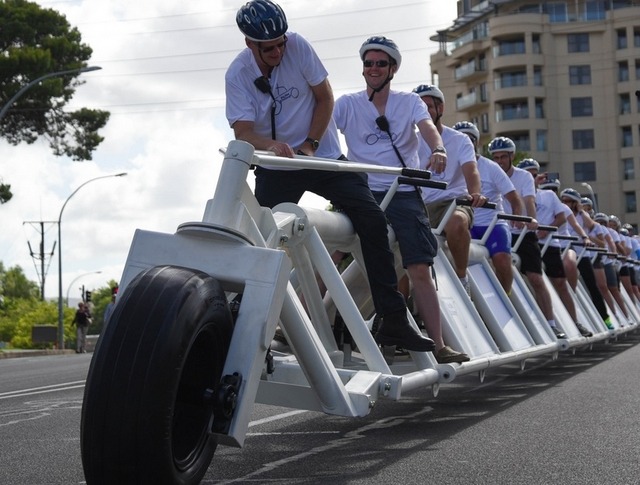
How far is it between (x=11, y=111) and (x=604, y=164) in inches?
2658

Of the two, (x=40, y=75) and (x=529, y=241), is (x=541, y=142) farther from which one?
(x=529, y=241)

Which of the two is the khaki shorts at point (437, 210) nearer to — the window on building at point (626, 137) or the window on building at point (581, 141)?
the window on building at point (626, 137)

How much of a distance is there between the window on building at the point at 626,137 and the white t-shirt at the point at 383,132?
325 feet

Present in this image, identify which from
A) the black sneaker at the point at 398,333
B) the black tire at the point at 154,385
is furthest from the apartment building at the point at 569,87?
the black tire at the point at 154,385

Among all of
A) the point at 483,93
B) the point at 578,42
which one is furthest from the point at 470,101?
the point at 578,42

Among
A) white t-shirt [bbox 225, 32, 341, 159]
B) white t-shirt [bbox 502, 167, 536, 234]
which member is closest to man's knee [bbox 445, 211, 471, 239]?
→ white t-shirt [bbox 225, 32, 341, 159]

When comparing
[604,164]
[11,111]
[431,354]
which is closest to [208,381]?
[431,354]

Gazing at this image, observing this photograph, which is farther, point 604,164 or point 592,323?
point 604,164

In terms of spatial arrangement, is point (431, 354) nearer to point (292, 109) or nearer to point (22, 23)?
point (292, 109)

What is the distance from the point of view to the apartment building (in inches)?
4107

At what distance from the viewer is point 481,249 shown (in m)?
10.3

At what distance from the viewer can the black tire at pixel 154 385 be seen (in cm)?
429

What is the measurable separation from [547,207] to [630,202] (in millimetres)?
91353

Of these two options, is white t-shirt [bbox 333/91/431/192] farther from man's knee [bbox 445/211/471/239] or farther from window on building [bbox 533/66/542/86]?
window on building [bbox 533/66/542/86]
